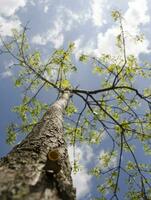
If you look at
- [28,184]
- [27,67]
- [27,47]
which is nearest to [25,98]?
[27,67]

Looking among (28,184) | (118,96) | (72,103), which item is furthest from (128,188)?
(28,184)

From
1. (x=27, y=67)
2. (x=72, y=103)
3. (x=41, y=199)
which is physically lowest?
(x=41, y=199)

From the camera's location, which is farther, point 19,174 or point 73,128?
point 73,128

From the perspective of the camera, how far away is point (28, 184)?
7.79 feet

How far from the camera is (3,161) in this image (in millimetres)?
3162

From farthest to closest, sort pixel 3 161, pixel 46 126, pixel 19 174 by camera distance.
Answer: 1. pixel 46 126
2. pixel 3 161
3. pixel 19 174

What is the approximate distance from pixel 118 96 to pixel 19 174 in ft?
27.2

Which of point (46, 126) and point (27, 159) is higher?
point (46, 126)

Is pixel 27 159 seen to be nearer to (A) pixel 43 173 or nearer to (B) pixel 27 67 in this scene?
(A) pixel 43 173

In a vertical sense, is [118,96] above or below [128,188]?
above

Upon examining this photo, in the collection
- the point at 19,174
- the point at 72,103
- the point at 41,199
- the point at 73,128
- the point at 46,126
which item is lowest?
the point at 41,199

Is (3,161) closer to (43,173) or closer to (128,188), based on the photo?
(43,173)

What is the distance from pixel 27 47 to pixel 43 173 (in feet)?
29.3

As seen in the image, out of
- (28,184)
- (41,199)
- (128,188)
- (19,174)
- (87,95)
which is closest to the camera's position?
(41,199)
